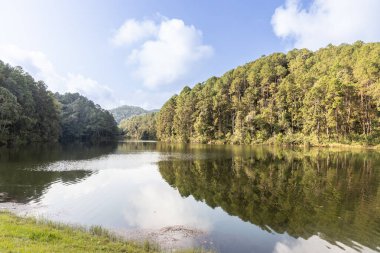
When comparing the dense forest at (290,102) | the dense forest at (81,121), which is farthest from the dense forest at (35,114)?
the dense forest at (290,102)

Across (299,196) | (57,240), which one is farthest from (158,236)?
(299,196)

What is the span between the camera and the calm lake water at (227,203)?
604 inches

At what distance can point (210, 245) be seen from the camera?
14.4 metres

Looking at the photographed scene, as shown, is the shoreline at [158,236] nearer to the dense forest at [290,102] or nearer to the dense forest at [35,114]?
the dense forest at [35,114]

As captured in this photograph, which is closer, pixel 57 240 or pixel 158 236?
pixel 57 240

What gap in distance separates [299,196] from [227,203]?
243 inches

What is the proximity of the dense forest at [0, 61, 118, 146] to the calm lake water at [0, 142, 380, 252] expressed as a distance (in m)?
43.8

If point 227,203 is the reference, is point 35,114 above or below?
above

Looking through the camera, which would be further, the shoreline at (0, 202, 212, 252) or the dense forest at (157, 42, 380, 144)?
the dense forest at (157, 42, 380, 144)

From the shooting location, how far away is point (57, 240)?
37.4ft

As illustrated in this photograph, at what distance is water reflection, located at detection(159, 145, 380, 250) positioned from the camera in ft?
54.3

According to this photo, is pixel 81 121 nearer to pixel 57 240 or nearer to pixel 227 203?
pixel 227 203

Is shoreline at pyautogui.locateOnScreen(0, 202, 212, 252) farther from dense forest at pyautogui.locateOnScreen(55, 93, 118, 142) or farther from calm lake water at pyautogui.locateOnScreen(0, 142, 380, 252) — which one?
dense forest at pyautogui.locateOnScreen(55, 93, 118, 142)

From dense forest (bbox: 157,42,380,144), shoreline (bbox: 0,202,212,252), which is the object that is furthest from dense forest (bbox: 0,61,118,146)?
shoreline (bbox: 0,202,212,252)
